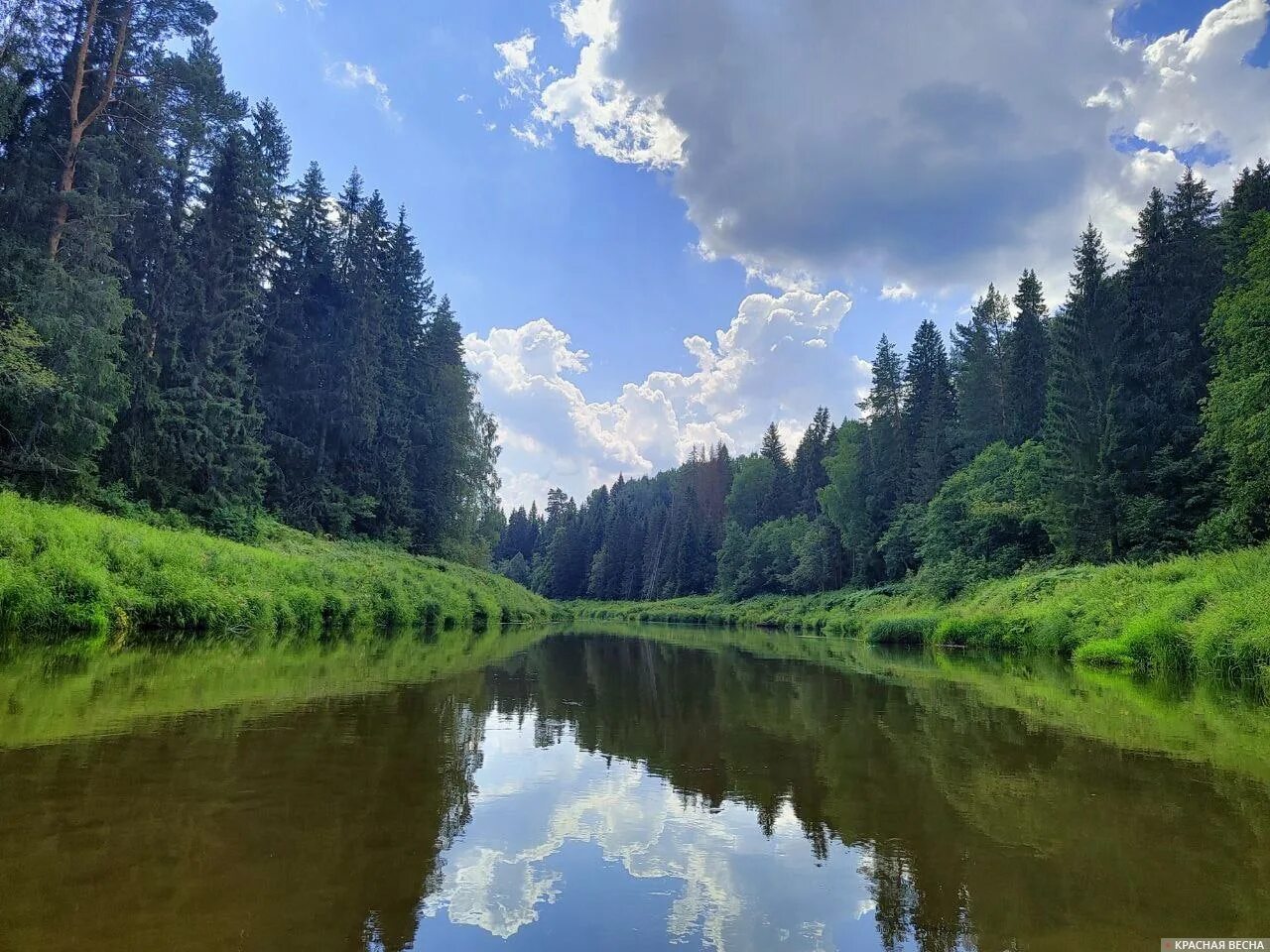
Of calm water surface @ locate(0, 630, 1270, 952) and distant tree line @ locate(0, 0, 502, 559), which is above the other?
distant tree line @ locate(0, 0, 502, 559)

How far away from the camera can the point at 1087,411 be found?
1091 inches

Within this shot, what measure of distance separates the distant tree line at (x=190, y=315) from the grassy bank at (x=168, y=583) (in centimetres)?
314

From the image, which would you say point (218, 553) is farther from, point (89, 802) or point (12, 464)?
point (89, 802)

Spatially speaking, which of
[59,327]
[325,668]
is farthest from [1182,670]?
[59,327]

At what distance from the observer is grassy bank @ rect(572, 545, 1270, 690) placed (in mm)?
11586

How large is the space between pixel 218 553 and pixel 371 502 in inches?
612

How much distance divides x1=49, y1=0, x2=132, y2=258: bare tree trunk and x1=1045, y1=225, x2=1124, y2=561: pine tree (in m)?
33.6

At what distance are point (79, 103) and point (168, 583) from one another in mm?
16215

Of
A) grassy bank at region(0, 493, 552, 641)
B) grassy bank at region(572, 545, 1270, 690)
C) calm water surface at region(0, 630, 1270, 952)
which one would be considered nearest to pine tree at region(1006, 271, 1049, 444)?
grassy bank at region(572, 545, 1270, 690)

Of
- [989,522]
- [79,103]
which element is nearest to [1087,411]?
[989,522]

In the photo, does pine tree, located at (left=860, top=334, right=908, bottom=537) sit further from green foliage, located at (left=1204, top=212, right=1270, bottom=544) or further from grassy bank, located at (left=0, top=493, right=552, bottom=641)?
grassy bank, located at (left=0, top=493, right=552, bottom=641)

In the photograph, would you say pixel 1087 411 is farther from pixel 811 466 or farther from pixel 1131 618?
pixel 811 466

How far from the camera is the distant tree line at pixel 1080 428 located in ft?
69.6

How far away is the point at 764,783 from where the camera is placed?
514 cm
